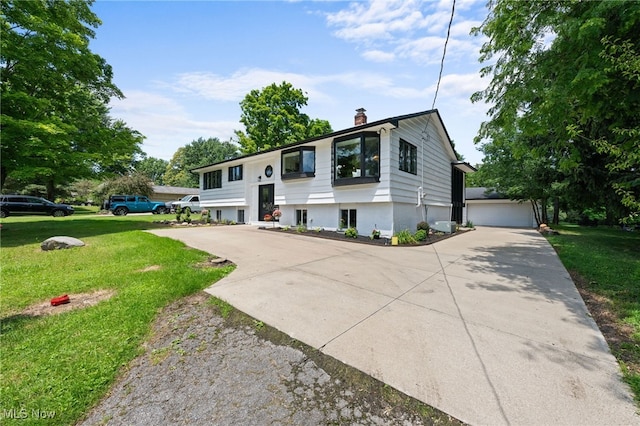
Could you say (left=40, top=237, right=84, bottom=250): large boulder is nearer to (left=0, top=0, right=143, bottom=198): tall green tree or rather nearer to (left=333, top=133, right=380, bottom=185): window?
(left=0, top=0, right=143, bottom=198): tall green tree

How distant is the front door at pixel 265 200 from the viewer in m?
16.2

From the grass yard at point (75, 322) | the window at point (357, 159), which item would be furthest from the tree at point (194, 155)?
the grass yard at point (75, 322)

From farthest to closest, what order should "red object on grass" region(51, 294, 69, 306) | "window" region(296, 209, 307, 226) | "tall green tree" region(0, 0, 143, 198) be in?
"window" region(296, 209, 307, 226)
"tall green tree" region(0, 0, 143, 198)
"red object on grass" region(51, 294, 69, 306)

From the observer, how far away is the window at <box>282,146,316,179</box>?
42.4 ft

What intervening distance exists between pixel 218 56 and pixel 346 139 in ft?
18.8

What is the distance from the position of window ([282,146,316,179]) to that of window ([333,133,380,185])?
1497 mm

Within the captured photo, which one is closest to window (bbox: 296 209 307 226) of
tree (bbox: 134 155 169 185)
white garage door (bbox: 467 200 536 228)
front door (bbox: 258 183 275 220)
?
front door (bbox: 258 183 275 220)

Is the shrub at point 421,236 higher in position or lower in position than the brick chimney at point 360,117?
lower

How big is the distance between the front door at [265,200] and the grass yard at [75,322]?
30.9 feet

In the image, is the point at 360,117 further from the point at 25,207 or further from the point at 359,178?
the point at 25,207

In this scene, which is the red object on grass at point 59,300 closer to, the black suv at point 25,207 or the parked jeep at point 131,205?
the black suv at point 25,207

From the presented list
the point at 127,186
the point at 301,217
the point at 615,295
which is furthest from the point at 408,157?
the point at 127,186

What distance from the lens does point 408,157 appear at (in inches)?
476

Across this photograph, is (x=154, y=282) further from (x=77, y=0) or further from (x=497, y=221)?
(x=497, y=221)
